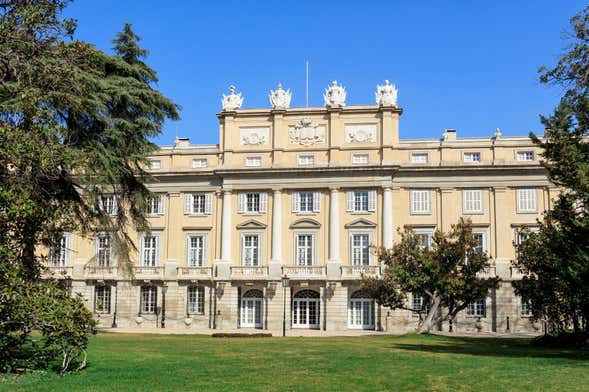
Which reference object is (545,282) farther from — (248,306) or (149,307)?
(149,307)

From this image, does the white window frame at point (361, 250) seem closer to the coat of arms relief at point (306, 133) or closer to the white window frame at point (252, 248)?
the white window frame at point (252, 248)

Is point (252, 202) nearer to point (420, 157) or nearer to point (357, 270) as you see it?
point (357, 270)

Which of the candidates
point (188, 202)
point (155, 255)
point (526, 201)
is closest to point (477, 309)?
point (526, 201)

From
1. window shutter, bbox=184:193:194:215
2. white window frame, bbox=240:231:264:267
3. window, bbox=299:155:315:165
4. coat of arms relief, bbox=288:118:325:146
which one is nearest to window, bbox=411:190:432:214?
window, bbox=299:155:315:165

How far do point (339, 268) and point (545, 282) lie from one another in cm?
1830

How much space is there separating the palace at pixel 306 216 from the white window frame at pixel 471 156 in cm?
7

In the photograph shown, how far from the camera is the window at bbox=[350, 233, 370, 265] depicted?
47.0 m

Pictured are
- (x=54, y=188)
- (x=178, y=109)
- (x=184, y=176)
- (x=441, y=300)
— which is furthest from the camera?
(x=184, y=176)

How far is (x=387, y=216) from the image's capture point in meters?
46.8

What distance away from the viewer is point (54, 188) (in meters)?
22.5

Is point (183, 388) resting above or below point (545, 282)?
below

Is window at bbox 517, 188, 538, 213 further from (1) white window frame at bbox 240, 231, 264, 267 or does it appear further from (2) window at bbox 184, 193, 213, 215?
(2) window at bbox 184, 193, 213, 215

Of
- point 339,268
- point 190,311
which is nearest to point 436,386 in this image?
point 339,268

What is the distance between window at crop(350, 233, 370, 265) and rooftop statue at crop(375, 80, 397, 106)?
906 cm
